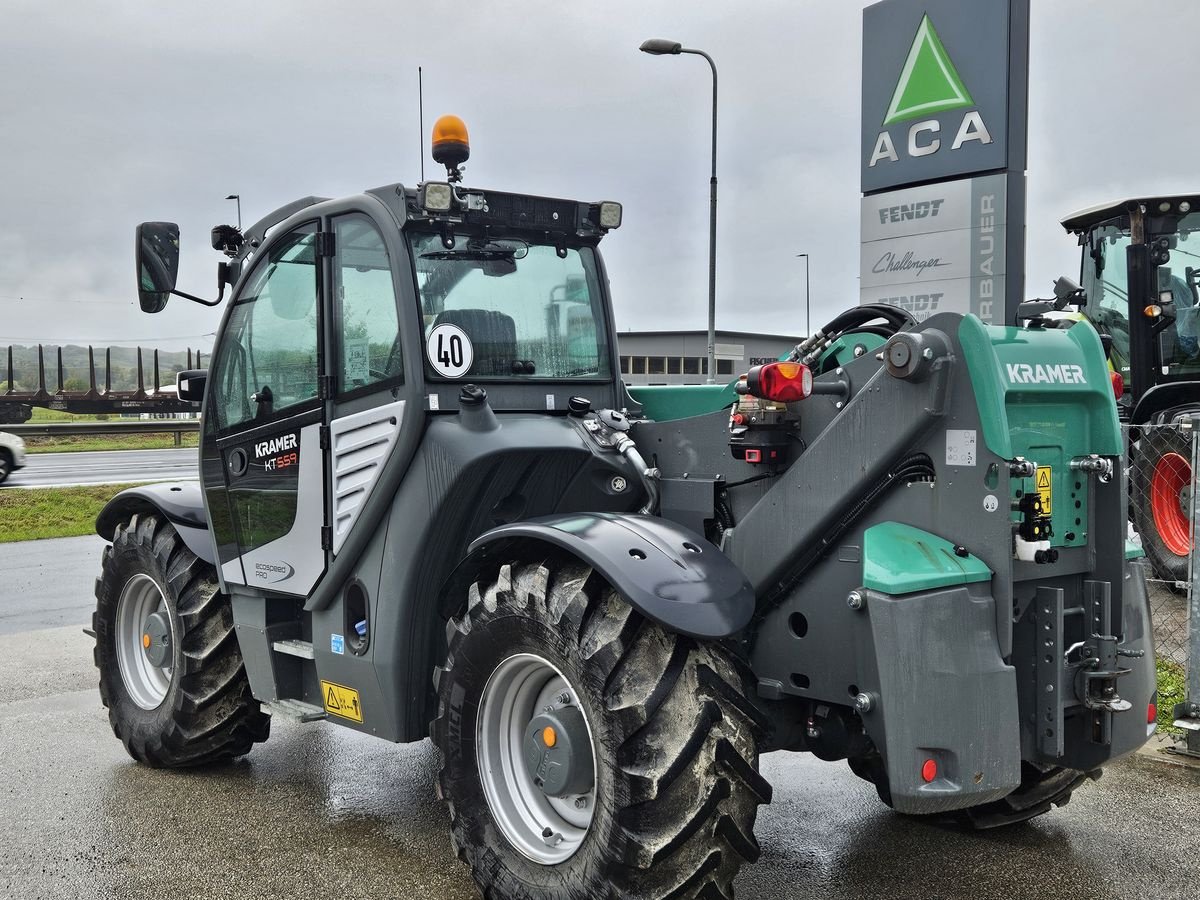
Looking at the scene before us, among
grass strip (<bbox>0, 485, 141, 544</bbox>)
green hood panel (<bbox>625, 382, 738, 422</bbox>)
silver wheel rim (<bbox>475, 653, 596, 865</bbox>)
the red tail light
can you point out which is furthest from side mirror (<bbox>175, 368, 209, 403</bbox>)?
grass strip (<bbox>0, 485, 141, 544</bbox>)

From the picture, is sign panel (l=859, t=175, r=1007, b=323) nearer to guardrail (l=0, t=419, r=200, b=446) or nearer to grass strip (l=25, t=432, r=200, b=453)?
grass strip (l=25, t=432, r=200, b=453)

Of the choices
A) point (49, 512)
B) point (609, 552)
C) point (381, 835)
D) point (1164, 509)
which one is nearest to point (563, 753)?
point (609, 552)

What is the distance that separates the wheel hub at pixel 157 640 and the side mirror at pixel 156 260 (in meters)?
1.57

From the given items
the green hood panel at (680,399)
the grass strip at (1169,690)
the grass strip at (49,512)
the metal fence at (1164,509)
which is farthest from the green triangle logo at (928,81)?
the grass strip at (49,512)

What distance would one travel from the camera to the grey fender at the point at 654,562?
3.35 metres

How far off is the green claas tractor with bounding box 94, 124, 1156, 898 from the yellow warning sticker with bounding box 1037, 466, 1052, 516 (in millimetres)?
25

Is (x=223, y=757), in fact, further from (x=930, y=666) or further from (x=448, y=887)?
(x=930, y=666)

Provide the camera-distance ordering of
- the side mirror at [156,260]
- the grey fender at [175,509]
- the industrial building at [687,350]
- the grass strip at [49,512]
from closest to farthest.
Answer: the side mirror at [156,260] < the grey fender at [175,509] < the grass strip at [49,512] < the industrial building at [687,350]

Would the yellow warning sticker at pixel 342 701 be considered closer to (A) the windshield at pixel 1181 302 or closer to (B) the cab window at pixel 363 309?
(B) the cab window at pixel 363 309

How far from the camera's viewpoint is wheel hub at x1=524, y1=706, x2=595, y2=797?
3596 millimetres

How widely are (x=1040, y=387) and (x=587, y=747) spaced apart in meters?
1.80

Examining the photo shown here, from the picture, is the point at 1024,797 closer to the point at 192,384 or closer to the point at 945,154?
the point at 192,384

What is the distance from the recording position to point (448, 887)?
418cm

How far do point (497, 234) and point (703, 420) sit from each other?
1.22 metres
